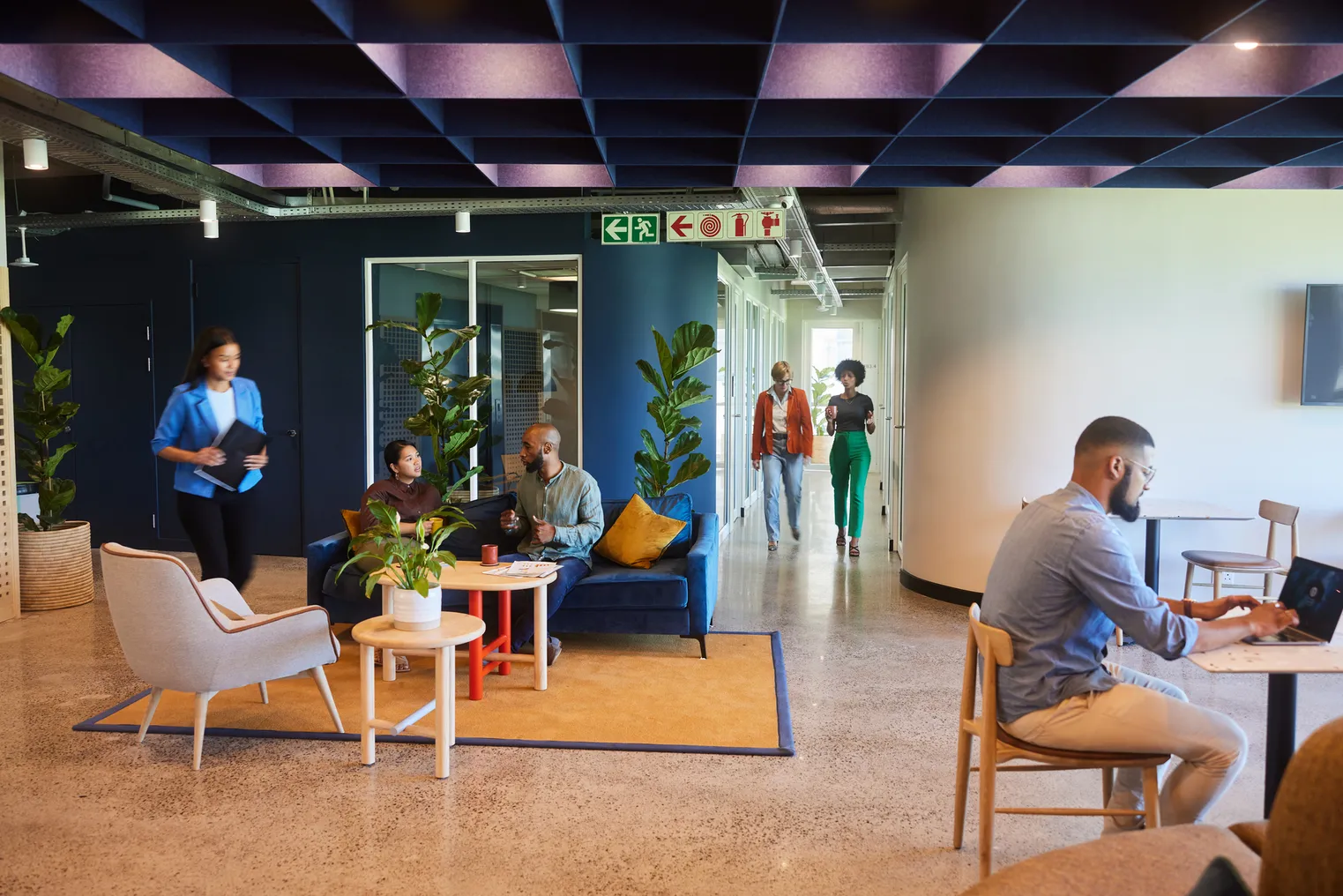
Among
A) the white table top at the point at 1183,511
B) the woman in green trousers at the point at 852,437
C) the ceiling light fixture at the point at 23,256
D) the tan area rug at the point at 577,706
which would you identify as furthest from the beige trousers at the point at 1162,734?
the ceiling light fixture at the point at 23,256

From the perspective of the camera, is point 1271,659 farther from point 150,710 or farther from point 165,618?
point 150,710

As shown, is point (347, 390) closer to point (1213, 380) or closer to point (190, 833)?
point (190, 833)

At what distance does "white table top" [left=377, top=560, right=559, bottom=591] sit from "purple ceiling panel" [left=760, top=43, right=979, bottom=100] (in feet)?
7.89

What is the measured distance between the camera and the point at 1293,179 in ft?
16.0

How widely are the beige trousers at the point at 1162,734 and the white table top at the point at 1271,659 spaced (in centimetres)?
19

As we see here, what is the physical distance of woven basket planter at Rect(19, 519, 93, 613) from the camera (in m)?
6.74

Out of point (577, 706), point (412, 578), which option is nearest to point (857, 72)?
point (412, 578)

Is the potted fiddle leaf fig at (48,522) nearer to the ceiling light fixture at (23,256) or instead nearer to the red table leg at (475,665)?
the ceiling light fixture at (23,256)

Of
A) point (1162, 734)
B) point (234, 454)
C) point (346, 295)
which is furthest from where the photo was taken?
point (346, 295)

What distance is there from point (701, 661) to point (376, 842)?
243 centimetres

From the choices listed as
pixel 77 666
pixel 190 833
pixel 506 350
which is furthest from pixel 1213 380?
pixel 77 666

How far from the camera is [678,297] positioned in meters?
8.55

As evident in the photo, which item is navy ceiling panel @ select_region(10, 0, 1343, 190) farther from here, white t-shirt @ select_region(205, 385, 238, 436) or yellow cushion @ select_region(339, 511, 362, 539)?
yellow cushion @ select_region(339, 511, 362, 539)

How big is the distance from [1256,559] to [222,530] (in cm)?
558
